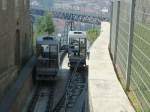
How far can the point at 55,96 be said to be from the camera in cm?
2381

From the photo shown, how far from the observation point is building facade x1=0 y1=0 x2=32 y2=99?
1905 cm

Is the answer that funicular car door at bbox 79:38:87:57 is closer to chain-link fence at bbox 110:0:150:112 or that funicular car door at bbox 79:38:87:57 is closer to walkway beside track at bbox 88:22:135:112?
walkway beside track at bbox 88:22:135:112

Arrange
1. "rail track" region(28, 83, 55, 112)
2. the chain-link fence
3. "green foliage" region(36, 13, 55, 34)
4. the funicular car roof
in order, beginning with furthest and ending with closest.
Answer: "green foliage" region(36, 13, 55, 34), the funicular car roof, "rail track" region(28, 83, 55, 112), the chain-link fence

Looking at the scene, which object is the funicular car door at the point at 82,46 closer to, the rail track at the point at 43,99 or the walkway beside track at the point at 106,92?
the rail track at the point at 43,99

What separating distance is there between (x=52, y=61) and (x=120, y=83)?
54.1 feet

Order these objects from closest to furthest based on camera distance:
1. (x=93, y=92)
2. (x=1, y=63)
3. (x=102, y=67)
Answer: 1. (x=93, y=92)
2. (x=102, y=67)
3. (x=1, y=63)

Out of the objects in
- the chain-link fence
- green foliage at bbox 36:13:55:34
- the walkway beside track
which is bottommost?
green foliage at bbox 36:13:55:34

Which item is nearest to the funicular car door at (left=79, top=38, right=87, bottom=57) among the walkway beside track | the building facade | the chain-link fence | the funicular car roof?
the building facade

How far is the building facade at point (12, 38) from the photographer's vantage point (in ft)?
62.5

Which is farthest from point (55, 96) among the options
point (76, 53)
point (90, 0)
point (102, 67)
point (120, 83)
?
point (90, 0)

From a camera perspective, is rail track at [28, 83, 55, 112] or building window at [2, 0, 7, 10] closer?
building window at [2, 0, 7, 10]

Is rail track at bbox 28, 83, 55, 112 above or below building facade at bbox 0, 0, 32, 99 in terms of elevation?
below

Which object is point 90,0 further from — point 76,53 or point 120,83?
point 120,83

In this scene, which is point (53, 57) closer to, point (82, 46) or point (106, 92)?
point (82, 46)
